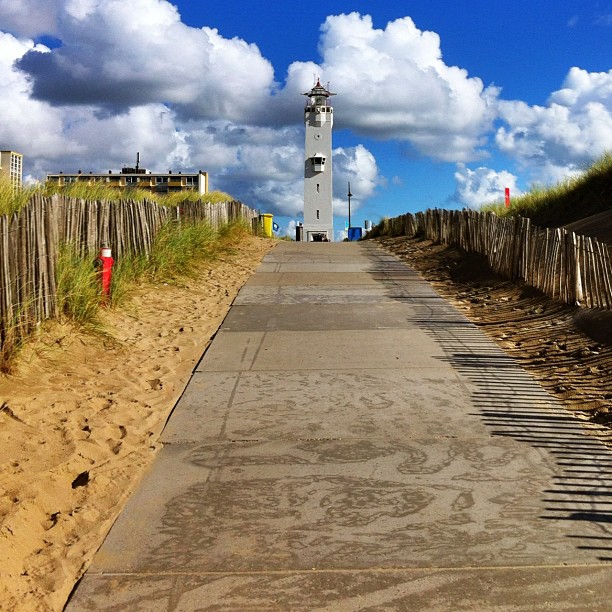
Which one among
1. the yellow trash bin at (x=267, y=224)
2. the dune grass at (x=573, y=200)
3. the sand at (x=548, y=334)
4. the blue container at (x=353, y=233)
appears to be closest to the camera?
the sand at (x=548, y=334)

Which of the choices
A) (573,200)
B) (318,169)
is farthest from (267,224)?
(318,169)

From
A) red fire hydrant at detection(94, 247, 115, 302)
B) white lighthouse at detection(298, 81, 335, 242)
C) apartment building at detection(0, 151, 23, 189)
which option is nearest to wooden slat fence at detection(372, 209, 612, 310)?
red fire hydrant at detection(94, 247, 115, 302)

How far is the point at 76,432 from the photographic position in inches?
211

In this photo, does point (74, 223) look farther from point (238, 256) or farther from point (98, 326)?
point (238, 256)

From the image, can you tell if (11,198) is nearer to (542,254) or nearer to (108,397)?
(108,397)

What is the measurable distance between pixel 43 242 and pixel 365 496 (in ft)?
16.1

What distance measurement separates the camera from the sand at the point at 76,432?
3.58 metres

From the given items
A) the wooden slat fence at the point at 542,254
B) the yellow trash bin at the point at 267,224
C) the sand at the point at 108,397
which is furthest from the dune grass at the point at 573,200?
the yellow trash bin at the point at 267,224

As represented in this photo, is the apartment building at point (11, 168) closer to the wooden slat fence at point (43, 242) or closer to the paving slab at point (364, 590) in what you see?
the wooden slat fence at point (43, 242)

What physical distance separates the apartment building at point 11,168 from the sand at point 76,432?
2.18m

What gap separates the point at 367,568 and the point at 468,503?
95cm

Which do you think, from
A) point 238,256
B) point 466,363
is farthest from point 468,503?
point 238,256

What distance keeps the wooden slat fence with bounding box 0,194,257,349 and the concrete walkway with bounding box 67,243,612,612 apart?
5.83 feet

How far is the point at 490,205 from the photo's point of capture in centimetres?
2436
